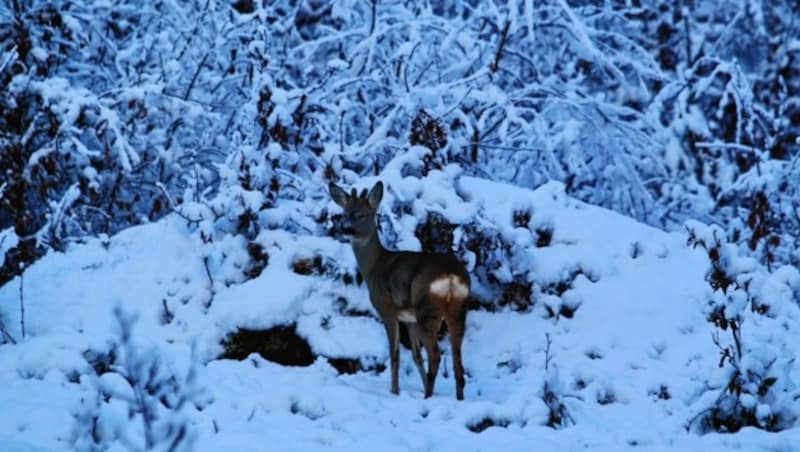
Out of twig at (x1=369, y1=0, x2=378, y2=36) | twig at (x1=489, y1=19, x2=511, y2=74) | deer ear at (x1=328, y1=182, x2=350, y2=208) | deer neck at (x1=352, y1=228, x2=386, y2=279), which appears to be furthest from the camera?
twig at (x1=369, y1=0, x2=378, y2=36)

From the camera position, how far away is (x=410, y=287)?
716cm

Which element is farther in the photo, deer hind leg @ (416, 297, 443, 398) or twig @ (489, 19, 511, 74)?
twig @ (489, 19, 511, 74)

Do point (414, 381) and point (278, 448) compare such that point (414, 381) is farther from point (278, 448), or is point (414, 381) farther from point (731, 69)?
point (731, 69)

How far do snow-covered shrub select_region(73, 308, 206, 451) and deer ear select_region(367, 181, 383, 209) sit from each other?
2.02 metres

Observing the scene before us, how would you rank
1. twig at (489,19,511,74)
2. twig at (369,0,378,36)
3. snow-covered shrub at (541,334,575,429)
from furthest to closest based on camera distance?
1. twig at (369,0,378,36)
2. twig at (489,19,511,74)
3. snow-covered shrub at (541,334,575,429)

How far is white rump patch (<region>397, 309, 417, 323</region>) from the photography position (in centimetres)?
732

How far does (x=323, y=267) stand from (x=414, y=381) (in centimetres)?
136

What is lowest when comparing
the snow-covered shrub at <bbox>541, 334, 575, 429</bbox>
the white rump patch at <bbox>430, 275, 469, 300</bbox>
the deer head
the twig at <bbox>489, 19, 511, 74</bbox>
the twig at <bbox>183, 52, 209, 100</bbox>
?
the snow-covered shrub at <bbox>541, 334, 575, 429</bbox>

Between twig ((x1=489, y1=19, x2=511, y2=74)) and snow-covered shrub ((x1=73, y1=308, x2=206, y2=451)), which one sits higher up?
twig ((x1=489, y1=19, x2=511, y2=74))

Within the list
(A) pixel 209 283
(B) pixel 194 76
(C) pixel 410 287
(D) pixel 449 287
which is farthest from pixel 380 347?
(B) pixel 194 76

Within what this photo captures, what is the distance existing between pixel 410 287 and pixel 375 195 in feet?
3.75

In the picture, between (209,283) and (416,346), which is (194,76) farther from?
(416,346)

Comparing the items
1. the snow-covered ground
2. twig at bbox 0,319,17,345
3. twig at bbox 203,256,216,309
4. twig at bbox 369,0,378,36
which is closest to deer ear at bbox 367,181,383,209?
the snow-covered ground

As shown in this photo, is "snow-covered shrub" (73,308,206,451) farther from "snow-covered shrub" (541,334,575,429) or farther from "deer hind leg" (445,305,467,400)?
"snow-covered shrub" (541,334,575,429)
